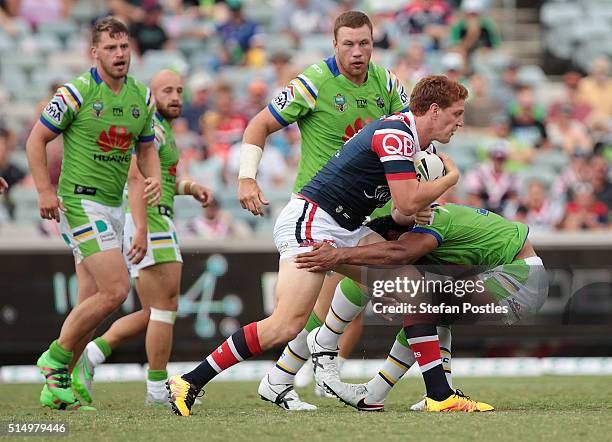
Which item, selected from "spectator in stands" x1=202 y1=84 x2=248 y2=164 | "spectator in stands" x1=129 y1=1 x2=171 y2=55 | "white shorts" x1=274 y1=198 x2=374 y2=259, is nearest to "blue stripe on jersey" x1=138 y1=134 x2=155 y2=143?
"white shorts" x1=274 y1=198 x2=374 y2=259

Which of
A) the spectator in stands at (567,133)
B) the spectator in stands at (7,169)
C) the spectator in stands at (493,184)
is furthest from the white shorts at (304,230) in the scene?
the spectator in stands at (567,133)

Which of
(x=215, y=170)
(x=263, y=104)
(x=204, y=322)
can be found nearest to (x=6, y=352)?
(x=204, y=322)

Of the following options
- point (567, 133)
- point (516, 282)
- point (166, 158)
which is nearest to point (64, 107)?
point (166, 158)

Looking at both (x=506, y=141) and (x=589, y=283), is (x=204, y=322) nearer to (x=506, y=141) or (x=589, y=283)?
(x=589, y=283)

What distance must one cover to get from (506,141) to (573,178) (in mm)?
1116

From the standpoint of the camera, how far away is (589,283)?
41.2 feet

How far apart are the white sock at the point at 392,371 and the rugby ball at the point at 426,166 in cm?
111

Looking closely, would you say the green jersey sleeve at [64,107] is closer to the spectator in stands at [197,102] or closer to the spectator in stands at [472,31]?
the spectator in stands at [197,102]

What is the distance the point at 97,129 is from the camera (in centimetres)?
845

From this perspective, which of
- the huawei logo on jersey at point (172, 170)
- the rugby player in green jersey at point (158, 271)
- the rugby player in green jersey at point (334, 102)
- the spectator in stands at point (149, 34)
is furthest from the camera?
the spectator in stands at point (149, 34)

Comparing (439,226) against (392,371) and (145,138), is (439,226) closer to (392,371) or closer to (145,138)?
(392,371)

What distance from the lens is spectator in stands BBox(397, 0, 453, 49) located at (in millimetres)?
18078

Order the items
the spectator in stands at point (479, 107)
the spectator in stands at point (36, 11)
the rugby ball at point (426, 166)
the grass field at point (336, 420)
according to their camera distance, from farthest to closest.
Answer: the spectator in stands at point (36, 11)
the spectator in stands at point (479, 107)
the rugby ball at point (426, 166)
the grass field at point (336, 420)

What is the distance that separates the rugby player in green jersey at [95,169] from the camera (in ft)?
27.2
